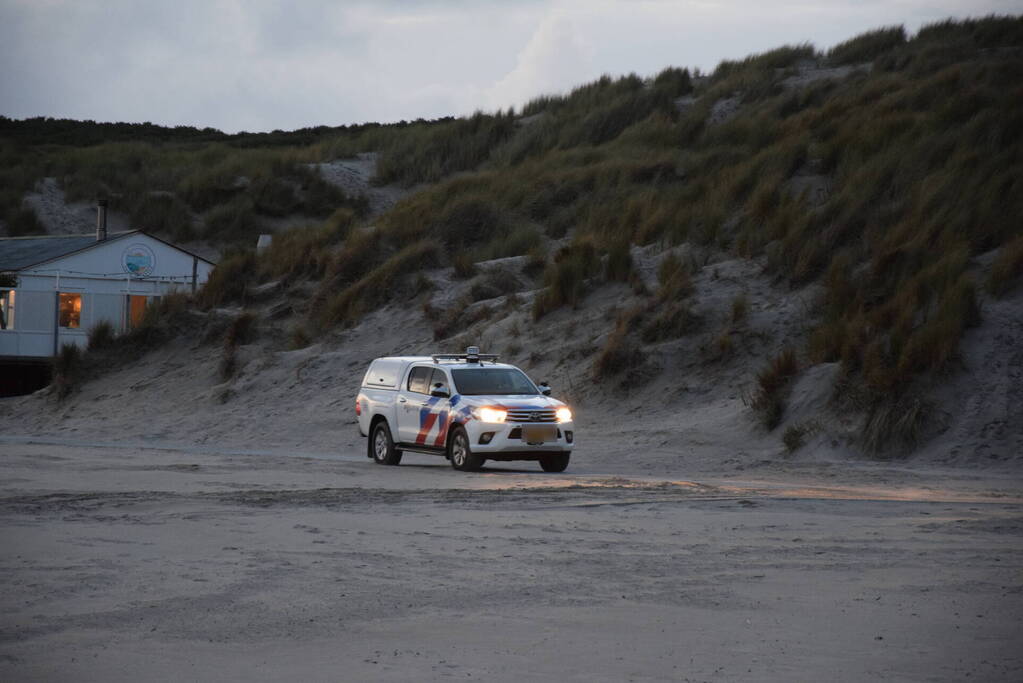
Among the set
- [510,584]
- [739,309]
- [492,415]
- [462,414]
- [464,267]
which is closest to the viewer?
[510,584]

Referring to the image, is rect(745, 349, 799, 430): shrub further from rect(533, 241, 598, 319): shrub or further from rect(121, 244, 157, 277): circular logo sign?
rect(121, 244, 157, 277): circular logo sign

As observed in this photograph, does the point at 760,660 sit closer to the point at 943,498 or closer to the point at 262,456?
the point at 943,498

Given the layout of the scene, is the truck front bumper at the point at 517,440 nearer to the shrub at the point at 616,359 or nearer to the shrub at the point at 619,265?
the shrub at the point at 616,359

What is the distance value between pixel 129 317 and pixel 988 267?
2897cm

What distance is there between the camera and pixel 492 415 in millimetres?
20797

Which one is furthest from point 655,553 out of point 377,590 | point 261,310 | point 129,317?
point 129,317

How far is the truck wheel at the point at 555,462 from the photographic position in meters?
20.9

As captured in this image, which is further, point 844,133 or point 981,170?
point 844,133

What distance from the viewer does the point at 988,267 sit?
2550 cm

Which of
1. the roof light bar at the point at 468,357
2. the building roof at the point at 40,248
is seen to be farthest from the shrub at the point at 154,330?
the roof light bar at the point at 468,357

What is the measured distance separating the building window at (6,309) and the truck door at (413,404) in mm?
24802

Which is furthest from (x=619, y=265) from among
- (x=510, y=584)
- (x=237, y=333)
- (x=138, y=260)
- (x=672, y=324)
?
(x=510, y=584)

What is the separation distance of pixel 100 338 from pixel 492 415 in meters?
21.6

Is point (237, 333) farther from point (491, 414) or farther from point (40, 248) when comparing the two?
point (491, 414)
